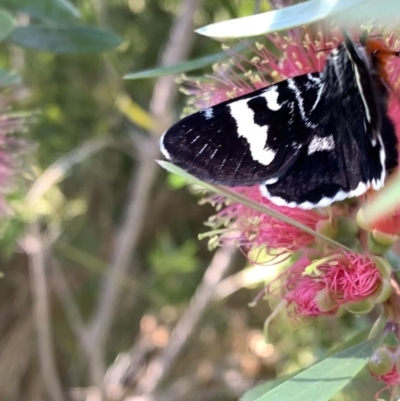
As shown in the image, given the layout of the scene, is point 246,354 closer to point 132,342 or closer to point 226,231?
point 132,342

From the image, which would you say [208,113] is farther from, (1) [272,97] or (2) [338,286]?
(2) [338,286]

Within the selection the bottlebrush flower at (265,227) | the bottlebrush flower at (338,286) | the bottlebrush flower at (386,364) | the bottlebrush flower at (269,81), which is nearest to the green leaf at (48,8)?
the bottlebrush flower at (269,81)

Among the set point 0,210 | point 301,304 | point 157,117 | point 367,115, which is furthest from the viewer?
point 157,117

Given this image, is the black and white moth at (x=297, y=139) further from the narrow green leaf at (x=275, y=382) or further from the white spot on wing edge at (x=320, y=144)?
the narrow green leaf at (x=275, y=382)

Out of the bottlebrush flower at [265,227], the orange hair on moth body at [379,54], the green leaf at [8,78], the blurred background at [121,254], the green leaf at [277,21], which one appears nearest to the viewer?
the green leaf at [277,21]

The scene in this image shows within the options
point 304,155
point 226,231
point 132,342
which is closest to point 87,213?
point 132,342

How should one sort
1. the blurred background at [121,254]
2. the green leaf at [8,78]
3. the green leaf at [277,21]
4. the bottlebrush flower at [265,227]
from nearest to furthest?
the green leaf at [277,21], the bottlebrush flower at [265,227], the green leaf at [8,78], the blurred background at [121,254]

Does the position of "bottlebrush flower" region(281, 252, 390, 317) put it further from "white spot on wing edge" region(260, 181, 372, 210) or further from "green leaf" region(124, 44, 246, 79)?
"green leaf" region(124, 44, 246, 79)
